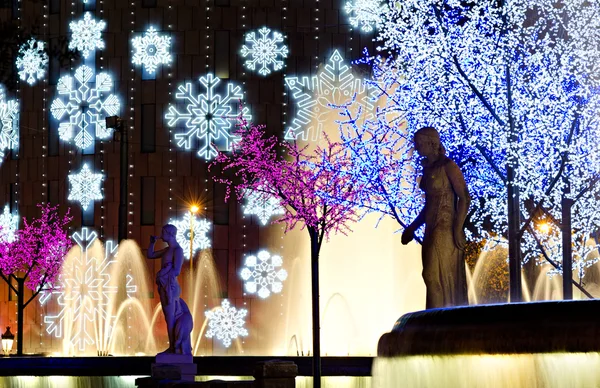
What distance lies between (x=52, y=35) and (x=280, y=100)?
35.4ft

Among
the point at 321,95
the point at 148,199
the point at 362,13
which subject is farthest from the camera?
the point at 148,199

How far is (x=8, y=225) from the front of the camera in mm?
49938

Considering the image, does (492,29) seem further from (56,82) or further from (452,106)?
(56,82)

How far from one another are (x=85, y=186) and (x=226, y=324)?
28.3 ft

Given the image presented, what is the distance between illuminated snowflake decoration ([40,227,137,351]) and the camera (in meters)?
45.8

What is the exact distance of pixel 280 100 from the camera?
147 feet

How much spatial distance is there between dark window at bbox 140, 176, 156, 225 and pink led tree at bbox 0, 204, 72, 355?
11.0 ft

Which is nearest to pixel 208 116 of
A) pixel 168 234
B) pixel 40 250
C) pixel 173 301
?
pixel 40 250

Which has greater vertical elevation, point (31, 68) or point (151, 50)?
point (31, 68)

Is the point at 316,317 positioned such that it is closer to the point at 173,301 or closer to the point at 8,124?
the point at 173,301

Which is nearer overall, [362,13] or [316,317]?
[316,317]

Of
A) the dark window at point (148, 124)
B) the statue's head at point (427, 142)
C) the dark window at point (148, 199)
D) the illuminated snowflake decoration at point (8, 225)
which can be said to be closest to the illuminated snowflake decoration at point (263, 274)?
the dark window at point (148, 199)

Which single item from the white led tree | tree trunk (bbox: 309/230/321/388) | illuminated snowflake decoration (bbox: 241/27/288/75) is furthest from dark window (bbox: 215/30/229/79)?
tree trunk (bbox: 309/230/321/388)

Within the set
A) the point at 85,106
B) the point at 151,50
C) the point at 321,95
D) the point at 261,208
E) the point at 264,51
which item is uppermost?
the point at 151,50
